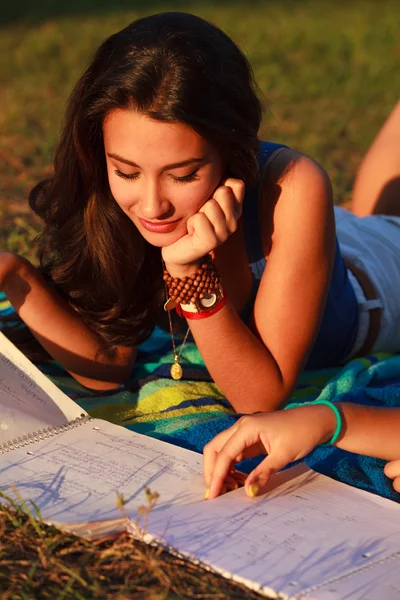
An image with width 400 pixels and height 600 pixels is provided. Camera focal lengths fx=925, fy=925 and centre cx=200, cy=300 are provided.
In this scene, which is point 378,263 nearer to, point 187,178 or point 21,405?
point 187,178

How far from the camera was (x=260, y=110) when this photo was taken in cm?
291

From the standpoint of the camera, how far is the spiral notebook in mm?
2043

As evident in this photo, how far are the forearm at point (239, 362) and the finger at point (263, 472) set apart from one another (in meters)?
0.67

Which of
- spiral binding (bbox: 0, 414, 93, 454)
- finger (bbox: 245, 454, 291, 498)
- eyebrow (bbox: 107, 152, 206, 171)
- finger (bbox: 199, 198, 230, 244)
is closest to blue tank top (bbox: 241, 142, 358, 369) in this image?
finger (bbox: 199, 198, 230, 244)

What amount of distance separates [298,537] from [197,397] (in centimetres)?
117

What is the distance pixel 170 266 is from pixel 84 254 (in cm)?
49

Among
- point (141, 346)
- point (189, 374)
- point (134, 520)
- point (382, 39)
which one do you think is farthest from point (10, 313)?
point (382, 39)

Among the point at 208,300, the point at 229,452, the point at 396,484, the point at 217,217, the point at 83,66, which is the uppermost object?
the point at 83,66

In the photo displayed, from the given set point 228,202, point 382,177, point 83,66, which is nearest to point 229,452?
point 228,202

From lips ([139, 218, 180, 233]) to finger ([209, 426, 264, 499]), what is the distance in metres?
0.72

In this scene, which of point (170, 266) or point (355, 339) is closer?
point (170, 266)

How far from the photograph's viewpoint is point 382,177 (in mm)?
4363

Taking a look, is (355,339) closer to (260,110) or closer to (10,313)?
(260,110)

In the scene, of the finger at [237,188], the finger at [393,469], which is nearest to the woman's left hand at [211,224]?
the finger at [237,188]
